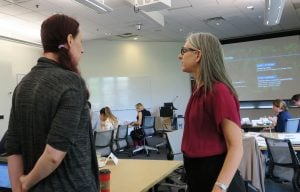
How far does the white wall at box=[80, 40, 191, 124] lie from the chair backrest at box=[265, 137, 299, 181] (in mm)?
6909

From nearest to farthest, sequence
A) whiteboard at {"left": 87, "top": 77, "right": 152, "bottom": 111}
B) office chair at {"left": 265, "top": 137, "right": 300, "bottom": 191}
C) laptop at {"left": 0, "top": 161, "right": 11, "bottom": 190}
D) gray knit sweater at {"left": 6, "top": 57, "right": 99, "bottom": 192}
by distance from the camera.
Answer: gray knit sweater at {"left": 6, "top": 57, "right": 99, "bottom": 192}
laptop at {"left": 0, "top": 161, "right": 11, "bottom": 190}
office chair at {"left": 265, "top": 137, "right": 300, "bottom": 191}
whiteboard at {"left": 87, "top": 77, "right": 152, "bottom": 111}

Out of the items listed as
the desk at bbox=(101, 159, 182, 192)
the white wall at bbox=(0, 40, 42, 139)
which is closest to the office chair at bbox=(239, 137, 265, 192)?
the desk at bbox=(101, 159, 182, 192)

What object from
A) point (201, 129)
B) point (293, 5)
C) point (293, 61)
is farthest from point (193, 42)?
point (293, 61)

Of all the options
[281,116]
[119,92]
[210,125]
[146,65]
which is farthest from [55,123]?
[146,65]

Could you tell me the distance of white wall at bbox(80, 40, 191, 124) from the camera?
9898 mm

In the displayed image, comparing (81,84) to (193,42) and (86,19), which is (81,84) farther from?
(86,19)

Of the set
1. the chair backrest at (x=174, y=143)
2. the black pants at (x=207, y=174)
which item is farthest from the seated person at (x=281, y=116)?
the black pants at (x=207, y=174)

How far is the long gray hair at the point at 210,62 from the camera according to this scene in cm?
→ 150

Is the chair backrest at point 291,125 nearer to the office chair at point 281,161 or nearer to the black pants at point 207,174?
the office chair at point 281,161

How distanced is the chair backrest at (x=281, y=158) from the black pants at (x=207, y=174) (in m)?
2.40

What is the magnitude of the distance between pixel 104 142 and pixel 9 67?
3.78 meters

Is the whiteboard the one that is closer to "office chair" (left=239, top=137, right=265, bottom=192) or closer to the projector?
the projector

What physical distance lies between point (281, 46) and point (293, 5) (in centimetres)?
267

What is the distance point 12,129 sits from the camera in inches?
49.1
